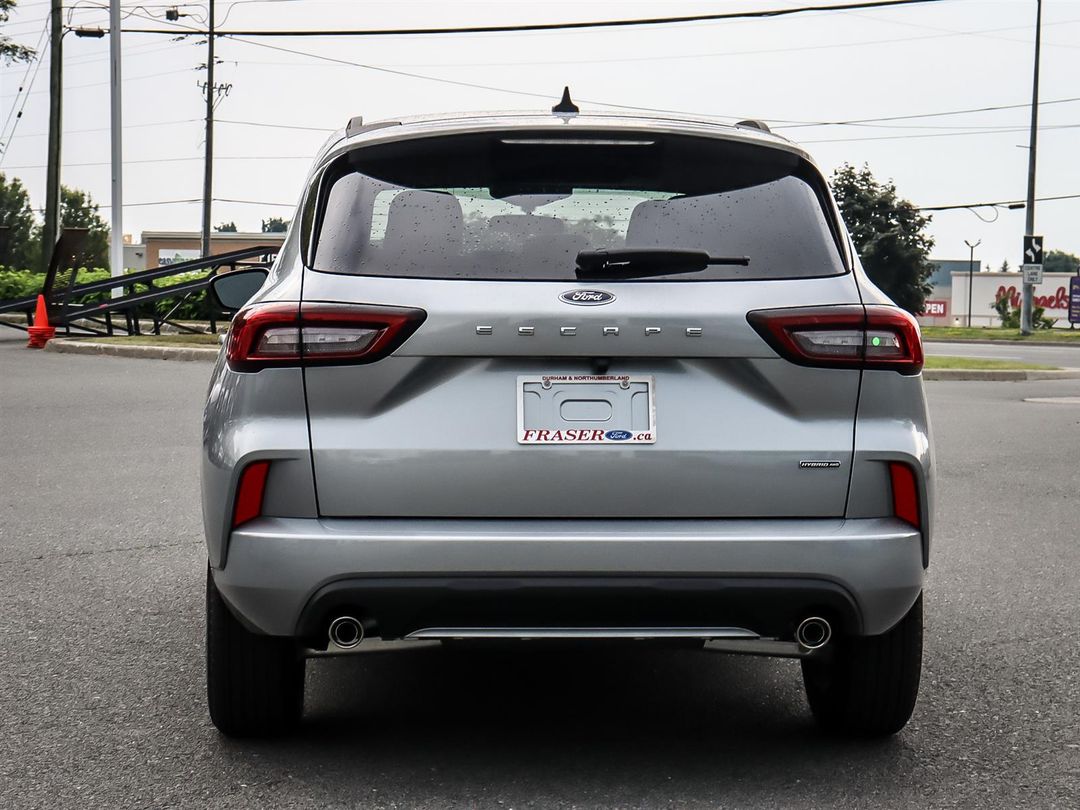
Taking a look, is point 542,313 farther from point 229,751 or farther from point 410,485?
point 229,751

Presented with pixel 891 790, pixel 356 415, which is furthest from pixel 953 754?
pixel 356 415

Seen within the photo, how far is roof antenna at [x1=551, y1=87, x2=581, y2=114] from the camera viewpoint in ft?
13.9

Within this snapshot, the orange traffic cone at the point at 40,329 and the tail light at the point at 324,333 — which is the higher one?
the tail light at the point at 324,333

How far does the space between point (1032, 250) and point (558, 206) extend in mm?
35634

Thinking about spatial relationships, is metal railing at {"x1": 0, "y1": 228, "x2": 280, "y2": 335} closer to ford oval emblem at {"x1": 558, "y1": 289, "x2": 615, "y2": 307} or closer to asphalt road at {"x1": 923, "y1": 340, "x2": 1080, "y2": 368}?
asphalt road at {"x1": 923, "y1": 340, "x2": 1080, "y2": 368}

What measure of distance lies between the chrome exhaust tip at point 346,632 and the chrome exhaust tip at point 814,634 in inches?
42.7

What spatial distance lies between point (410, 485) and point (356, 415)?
0.71 feet

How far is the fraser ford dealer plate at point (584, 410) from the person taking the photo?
11.2 feet

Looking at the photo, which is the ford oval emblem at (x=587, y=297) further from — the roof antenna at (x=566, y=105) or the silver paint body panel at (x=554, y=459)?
the roof antenna at (x=566, y=105)

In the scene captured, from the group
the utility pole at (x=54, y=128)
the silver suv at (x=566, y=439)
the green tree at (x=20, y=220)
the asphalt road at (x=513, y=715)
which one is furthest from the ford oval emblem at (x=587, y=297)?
the green tree at (x=20, y=220)

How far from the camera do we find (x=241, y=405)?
3.53 meters

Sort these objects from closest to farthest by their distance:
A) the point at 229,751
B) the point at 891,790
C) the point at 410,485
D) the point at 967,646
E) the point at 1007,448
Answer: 1. the point at 410,485
2. the point at 891,790
3. the point at 229,751
4. the point at 967,646
5. the point at 1007,448

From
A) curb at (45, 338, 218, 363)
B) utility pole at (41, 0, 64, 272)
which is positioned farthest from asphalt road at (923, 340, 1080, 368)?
utility pole at (41, 0, 64, 272)

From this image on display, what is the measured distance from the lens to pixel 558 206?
3.67 m
